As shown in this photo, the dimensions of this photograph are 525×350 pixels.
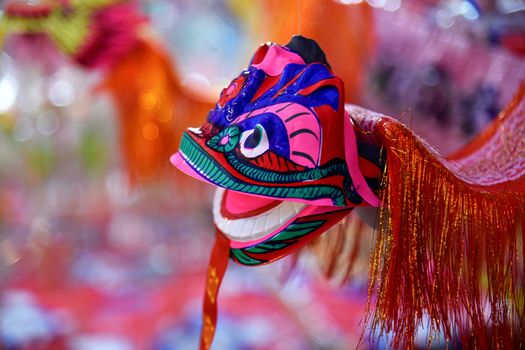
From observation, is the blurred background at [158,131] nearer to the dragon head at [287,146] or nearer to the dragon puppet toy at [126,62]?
the dragon puppet toy at [126,62]

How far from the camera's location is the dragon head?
431 mm

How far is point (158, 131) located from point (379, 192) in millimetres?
879

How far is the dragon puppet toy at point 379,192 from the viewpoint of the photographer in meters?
0.43

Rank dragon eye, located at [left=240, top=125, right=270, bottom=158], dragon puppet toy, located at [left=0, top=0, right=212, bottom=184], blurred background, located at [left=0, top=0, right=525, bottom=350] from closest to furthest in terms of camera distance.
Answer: dragon eye, located at [left=240, top=125, right=270, bottom=158] → blurred background, located at [left=0, top=0, right=525, bottom=350] → dragon puppet toy, located at [left=0, top=0, right=212, bottom=184]

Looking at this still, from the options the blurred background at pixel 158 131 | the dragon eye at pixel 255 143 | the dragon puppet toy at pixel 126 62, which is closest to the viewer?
the dragon eye at pixel 255 143

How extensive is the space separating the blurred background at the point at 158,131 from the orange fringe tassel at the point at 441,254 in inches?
10.5

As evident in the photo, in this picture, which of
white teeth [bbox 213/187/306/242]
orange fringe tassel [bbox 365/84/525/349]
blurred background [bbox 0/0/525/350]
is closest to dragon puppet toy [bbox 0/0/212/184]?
blurred background [bbox 0/0/525/350]

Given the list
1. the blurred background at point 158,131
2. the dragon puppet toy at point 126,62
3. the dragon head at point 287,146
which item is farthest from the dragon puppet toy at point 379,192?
the dragon puppet toy at point 126,62

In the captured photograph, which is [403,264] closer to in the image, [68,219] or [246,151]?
[246,151]

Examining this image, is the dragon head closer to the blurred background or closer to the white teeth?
the white teeth

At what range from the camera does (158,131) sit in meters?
1.28

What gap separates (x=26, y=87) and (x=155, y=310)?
2.22ft

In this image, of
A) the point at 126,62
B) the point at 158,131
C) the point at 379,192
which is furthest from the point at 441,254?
the point at 126,62

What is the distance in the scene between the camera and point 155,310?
63.7 inches
